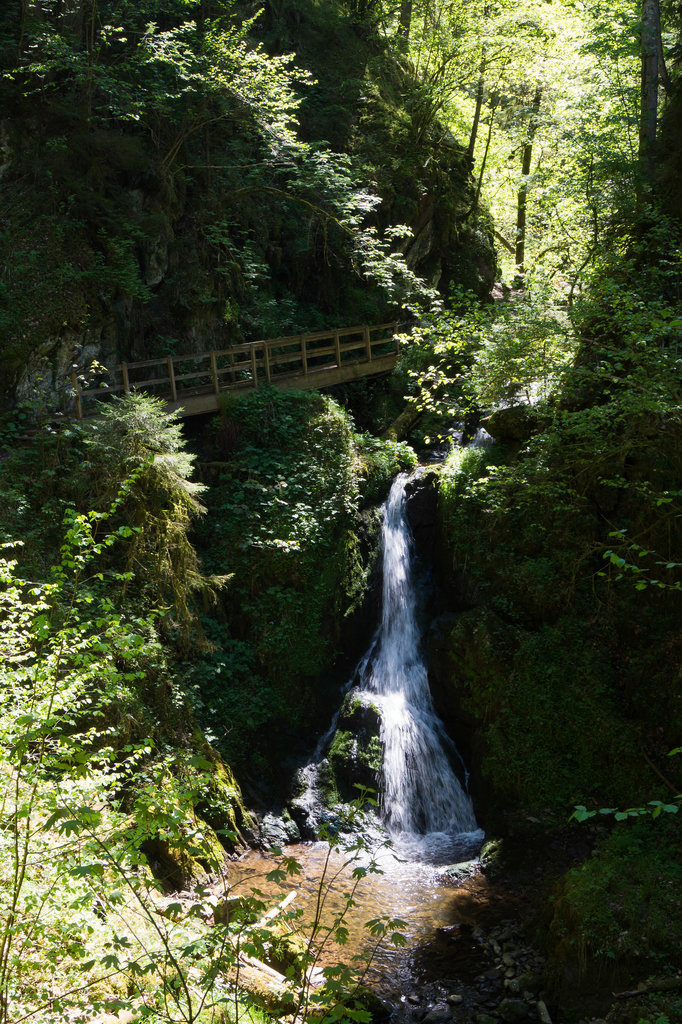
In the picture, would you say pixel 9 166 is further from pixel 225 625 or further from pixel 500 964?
pixel 500 964

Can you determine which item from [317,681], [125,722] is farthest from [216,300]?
[125,722]

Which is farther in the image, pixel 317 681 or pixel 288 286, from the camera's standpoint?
pixel 288 286

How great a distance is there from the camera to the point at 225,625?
11.0 m

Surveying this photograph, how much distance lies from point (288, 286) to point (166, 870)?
44.0 feet

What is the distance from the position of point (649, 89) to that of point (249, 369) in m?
8.86

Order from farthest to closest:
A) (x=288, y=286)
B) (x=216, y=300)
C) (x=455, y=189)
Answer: (x=455, y=189), (x=288, y=286), (x=216, y=300)

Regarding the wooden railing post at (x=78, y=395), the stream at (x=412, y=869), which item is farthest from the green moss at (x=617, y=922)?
the wooden railing post at (x=78, y=395)

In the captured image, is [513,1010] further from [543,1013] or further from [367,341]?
[367,341]

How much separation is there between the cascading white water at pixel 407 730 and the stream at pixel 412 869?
0.05 feet

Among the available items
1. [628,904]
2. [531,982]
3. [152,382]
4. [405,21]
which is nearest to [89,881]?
[531,982]

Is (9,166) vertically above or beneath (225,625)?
above

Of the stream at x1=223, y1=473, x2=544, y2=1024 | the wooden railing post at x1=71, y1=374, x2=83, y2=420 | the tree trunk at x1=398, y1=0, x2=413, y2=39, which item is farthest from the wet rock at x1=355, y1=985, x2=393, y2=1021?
the tree trunk at x1=398, y1=0, x2=413, y2=39

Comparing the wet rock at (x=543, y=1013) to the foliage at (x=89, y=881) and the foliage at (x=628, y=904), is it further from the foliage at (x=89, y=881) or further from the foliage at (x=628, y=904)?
the foliage at (x=89, y=881)

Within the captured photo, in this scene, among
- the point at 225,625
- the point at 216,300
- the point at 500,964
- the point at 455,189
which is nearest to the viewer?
the point at 500,964
